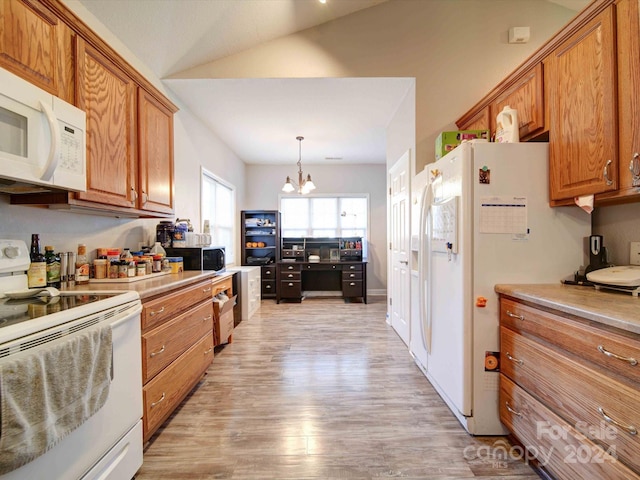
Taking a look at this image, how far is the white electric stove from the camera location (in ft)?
2.78

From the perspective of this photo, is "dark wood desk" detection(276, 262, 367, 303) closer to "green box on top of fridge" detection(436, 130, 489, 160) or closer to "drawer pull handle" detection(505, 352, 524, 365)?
"green box on top of fridge" detection(436, 130, 489, 160)

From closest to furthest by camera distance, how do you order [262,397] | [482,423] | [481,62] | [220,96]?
1. [482,423]
2. [262,397]
3. [481,62]
4. [220,96]

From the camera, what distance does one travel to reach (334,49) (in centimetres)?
277

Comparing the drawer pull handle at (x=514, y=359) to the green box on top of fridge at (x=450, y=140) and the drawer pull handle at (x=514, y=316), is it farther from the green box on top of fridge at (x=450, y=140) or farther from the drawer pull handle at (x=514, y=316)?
the green box on top of fridge at (x=450, y=140)

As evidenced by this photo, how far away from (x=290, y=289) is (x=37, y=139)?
167 inches

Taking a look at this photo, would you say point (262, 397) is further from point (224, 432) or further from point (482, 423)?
point (482, 423)

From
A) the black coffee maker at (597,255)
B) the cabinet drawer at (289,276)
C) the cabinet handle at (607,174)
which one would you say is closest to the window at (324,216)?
the cabinet drawer at (289,276)

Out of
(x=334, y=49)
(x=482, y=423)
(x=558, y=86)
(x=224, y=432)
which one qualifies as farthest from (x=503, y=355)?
(x=334, y=49)

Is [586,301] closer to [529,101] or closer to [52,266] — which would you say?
[529,101]

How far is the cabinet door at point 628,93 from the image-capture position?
1.21 m

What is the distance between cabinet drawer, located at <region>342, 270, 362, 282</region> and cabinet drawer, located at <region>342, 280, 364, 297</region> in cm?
5

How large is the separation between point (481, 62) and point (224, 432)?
3.72 meters

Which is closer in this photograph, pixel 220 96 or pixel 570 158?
pixel 570 158

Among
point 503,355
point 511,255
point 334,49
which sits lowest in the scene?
point 503,355
